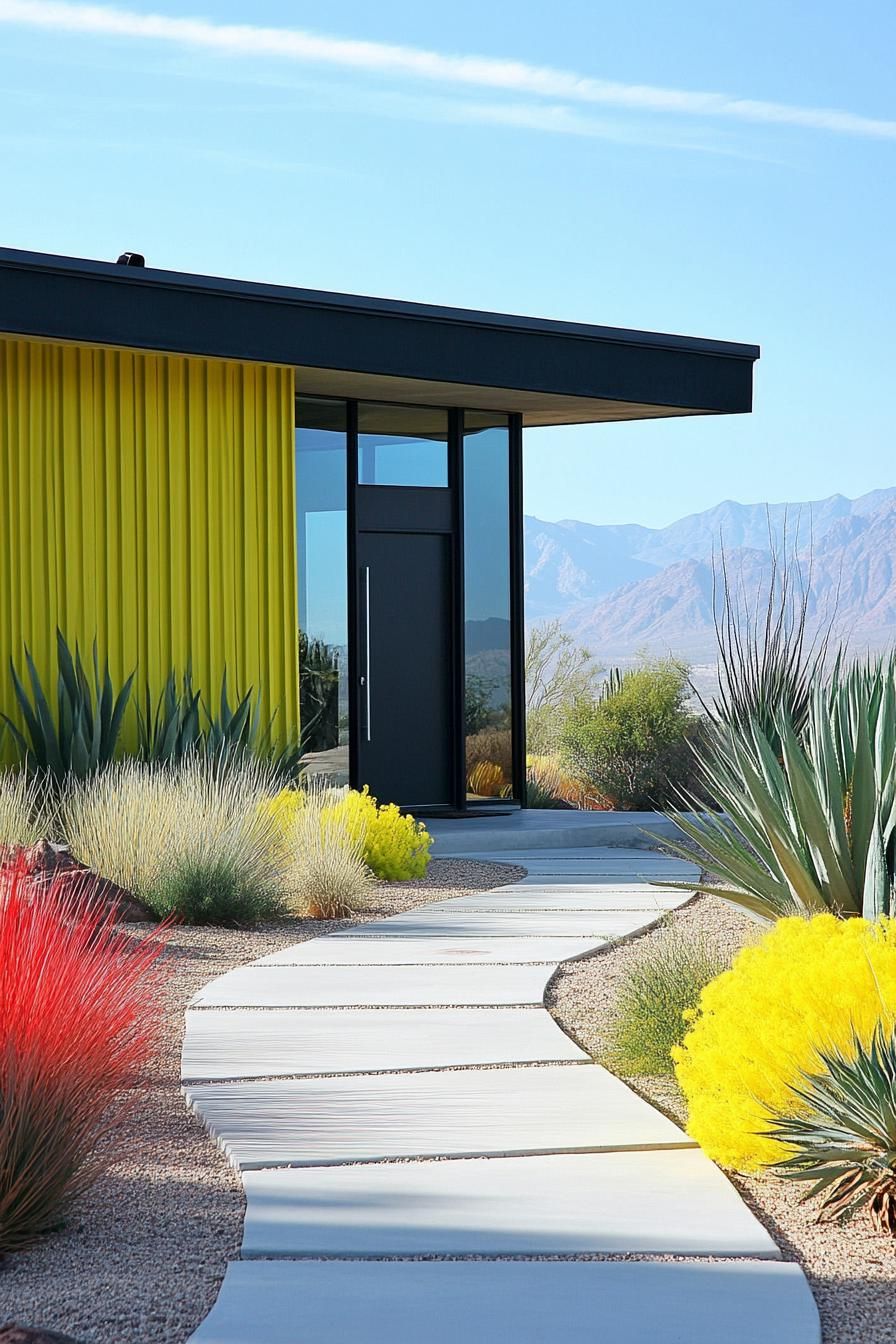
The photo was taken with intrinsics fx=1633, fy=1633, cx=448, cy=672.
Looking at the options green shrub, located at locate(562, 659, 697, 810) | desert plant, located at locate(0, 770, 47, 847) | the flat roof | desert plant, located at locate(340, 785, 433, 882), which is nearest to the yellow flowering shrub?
desert plant, located at locate(0, 770, 47, 847)

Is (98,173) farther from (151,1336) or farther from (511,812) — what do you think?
(151,1336)

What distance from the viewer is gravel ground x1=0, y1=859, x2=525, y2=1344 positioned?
296cm

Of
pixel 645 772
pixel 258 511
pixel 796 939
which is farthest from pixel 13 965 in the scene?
pixel 645 772

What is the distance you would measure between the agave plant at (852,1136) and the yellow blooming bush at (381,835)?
5709mm

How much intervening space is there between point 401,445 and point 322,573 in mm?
1241

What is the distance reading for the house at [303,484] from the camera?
10875 mm

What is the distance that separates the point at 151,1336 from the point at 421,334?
30.8ft

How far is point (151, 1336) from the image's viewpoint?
2.88 metres

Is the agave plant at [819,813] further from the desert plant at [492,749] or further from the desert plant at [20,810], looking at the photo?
the desert plant at [492,749]

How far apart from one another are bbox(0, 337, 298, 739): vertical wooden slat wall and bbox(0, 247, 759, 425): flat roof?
56 cm

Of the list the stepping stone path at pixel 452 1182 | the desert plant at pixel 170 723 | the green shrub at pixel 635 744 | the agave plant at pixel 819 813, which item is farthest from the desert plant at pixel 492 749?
the agave plant at pixel 819 813

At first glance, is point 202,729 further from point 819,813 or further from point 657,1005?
point 657,1005

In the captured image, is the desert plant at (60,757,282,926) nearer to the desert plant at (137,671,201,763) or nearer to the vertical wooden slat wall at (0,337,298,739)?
the desert plant at (137,671,201,763)

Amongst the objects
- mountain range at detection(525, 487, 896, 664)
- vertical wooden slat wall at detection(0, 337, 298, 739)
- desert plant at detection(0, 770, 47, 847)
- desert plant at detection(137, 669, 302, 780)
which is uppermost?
mountain range at detection(525, 487, 896, 664)
